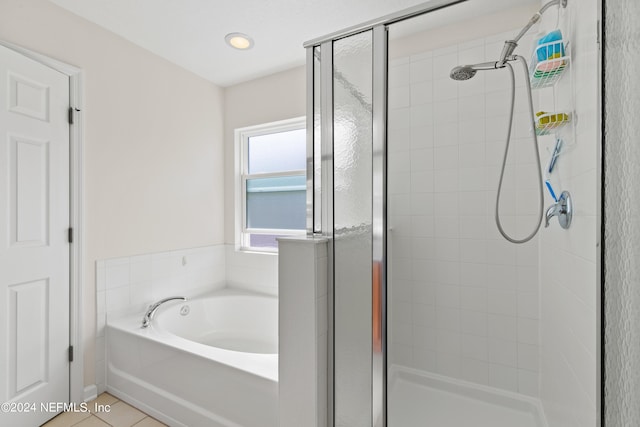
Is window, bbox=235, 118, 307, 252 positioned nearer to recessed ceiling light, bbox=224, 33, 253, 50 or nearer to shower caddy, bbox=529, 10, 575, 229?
recessed ceiling light, bbox=224, 33, 253, 50

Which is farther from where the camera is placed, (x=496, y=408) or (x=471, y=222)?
(x=471, y=222)

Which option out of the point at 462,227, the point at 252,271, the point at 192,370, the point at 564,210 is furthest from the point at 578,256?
the point at 252,271

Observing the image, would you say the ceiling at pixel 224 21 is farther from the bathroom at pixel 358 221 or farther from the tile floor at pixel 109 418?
the tile floor at pixel 109 418

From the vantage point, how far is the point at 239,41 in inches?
86.6

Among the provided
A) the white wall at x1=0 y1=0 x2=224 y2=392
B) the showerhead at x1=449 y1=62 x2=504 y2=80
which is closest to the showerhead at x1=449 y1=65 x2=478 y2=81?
the showerhead at x1=449 y1=62 x2=504 y2=80

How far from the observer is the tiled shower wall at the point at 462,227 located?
68.9 inches

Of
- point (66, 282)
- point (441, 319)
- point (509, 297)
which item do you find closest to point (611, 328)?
point (509, 297)

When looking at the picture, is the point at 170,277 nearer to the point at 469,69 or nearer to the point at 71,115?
the point at 71,115

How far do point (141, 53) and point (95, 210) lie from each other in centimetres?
123

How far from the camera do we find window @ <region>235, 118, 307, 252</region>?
2.74 m

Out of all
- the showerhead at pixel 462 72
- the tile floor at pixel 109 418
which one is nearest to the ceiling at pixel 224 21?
the showerhead at pixel 462 72

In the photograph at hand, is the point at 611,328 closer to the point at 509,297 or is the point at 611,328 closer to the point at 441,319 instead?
the point at 509,297

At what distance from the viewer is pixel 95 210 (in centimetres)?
199

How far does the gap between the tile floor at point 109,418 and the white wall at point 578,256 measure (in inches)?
80.0
